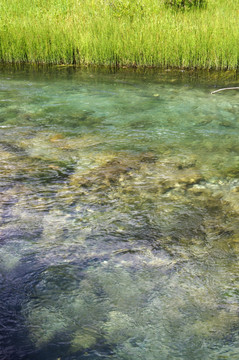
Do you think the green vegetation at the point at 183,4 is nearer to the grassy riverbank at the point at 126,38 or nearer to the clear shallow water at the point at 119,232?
the grassy riverbank at the point at 126,38

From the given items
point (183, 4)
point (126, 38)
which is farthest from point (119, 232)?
point (183, 4)

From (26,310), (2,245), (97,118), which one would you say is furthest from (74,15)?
(26,310)

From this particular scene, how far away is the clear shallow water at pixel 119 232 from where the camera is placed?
235 cm

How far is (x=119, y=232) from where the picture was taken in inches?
131

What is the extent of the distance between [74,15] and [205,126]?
5.71 meters

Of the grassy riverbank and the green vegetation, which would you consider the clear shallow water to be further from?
the green vegetation

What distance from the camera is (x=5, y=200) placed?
378cm

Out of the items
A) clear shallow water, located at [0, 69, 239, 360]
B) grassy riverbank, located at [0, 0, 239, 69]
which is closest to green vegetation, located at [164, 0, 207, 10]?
grassy riverbank, located at [0, 0, 239, 69]

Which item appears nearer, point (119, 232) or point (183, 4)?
point (119, 232)

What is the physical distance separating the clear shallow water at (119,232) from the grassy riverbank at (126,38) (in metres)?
2.43

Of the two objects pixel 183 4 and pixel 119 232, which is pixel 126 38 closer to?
pixel 183 4

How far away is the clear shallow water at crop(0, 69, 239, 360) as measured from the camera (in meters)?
2.35

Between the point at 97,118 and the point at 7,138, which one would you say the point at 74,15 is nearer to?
the point at 97,118

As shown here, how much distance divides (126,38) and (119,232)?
6.45 meters
